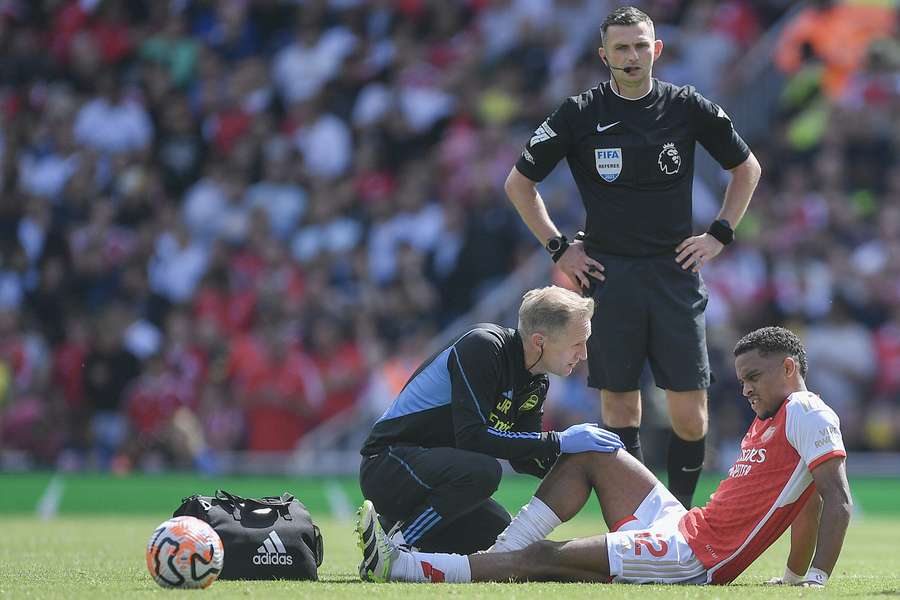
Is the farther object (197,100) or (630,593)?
(197,100)

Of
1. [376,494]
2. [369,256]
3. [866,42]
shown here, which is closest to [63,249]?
[369,256]

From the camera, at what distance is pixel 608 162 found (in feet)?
24.0

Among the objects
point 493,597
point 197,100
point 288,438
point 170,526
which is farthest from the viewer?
Answer: point 197,100

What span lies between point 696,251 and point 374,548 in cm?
247

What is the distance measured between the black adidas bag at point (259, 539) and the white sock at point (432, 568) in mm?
478

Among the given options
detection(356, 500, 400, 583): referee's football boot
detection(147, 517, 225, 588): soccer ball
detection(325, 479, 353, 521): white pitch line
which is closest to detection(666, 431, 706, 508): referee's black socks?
detection(356, 500, 400, 583): referee's football boot

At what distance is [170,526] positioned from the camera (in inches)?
226

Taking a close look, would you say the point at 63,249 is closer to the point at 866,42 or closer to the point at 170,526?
the point at 866,42

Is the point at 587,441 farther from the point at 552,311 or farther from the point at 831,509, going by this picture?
the point at 831,509

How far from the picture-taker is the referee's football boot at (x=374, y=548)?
592 centimetres

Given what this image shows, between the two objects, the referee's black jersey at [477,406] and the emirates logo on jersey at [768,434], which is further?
the referee's black jersey at [477,406]

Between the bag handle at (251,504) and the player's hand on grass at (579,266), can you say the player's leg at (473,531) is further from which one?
the player's hand on grass at (579,266)

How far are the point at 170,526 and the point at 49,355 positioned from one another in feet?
37.2

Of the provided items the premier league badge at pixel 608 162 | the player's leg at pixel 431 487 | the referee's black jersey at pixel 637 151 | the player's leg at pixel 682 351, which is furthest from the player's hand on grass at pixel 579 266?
the player's leg at pixel 431 487
